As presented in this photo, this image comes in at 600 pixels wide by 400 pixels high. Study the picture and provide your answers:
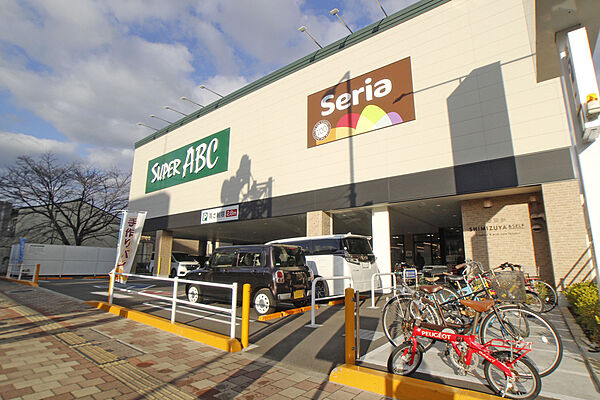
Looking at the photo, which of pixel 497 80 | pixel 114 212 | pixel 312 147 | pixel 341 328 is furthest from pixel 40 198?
pixel 497 80

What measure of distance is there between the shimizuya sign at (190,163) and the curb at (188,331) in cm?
1343

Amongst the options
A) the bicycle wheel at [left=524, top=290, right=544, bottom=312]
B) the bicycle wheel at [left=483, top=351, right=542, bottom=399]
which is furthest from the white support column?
the bicycle wheel at [left=483, top=351, right=542, bottom=399]

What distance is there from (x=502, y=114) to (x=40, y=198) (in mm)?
33454

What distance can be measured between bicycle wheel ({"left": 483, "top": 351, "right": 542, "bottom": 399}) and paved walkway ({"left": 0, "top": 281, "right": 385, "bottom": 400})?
1.15 meters

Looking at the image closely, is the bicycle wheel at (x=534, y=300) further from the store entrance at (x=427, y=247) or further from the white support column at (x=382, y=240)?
the store entrance at (x=427, y=247)

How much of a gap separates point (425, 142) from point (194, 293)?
9749 millimetres

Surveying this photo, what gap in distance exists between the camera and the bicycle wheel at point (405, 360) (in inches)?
140

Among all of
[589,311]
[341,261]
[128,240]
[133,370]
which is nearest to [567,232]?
[589,311]

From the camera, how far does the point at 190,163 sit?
75.2 ft

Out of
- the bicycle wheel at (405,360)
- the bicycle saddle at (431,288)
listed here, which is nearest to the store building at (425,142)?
the bicycle saddle at (431,288)

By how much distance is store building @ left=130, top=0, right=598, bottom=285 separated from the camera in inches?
389

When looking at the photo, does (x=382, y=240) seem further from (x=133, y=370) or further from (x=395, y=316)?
(x=133, y=370)

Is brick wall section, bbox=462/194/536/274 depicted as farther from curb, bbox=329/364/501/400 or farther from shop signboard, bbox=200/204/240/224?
shop signboard, bbox=200/204/240/224

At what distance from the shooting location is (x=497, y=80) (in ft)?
35.7
